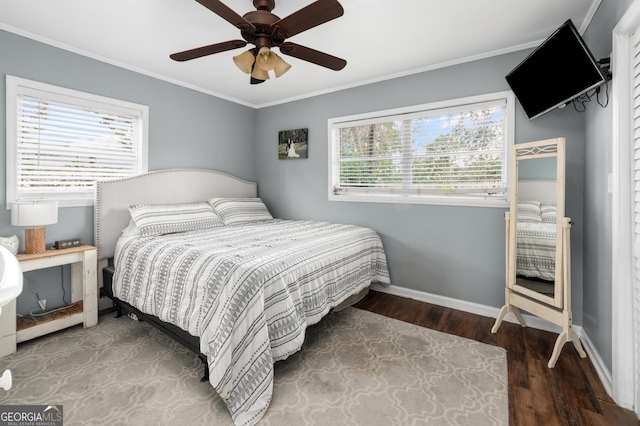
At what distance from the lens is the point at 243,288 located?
167 cm

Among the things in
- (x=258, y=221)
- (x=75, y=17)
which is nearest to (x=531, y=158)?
(x=258, y=221)

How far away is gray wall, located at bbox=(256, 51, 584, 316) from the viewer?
96.7 inches

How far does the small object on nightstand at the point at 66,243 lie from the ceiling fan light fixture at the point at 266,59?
7.28ft

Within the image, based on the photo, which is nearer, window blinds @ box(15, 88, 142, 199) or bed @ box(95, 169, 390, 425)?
bed @ box(95, 169, 390, 425)

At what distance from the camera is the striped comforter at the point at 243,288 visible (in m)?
1.62

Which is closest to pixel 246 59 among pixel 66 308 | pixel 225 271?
pixel 225 271

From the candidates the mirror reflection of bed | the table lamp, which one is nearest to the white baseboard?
the mirror reflection of bed

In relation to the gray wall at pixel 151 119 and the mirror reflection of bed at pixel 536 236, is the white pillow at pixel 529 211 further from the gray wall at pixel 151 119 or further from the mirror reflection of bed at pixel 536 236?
the gray wall at pixel 151 119

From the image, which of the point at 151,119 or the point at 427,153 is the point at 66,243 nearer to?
the point at 151,119

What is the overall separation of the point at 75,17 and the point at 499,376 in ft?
12.6

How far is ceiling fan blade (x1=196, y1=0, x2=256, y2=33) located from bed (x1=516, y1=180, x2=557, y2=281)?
2.24 metres

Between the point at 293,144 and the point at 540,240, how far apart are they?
294 cm

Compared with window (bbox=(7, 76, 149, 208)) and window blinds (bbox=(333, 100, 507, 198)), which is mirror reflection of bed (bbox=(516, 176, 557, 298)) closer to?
window blinds (bbox=(333, 100, 507, 198))

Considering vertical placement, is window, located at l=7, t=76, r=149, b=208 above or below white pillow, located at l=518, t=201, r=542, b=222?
above
